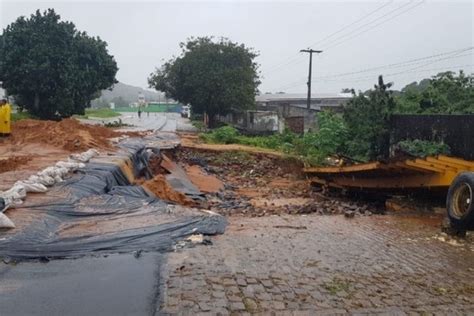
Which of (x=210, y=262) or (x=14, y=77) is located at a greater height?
(x=14, y=77)

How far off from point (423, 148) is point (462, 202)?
461 cm

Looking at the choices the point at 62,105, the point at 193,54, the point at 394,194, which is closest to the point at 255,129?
the point at 193,54

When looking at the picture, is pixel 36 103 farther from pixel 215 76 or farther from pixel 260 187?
pixel 260 187

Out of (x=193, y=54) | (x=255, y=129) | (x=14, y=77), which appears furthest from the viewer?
(x=193, y=54)

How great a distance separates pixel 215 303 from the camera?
434 centimetres

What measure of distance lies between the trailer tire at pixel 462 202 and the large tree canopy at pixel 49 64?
27.2 metres

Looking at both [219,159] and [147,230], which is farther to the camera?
[219,159]

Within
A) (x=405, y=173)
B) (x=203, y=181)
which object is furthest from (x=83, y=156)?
(x=405, y=173)

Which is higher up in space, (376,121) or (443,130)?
(376,121)

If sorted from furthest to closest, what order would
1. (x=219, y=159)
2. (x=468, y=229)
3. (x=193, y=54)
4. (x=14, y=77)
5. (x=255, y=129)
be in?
(x=193, y=54) < (x=255, y=129) < (x=14, y=77) < (x=219, y=159) < (x=468, y=229)

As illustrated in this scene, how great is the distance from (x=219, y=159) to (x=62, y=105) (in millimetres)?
15029

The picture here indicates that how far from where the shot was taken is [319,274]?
532cm

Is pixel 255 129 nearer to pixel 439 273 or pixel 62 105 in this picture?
pixel 62 105

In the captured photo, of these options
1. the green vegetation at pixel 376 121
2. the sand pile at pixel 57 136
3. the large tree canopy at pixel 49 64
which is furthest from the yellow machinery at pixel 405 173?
the large tree canopy at pixel 49 64
